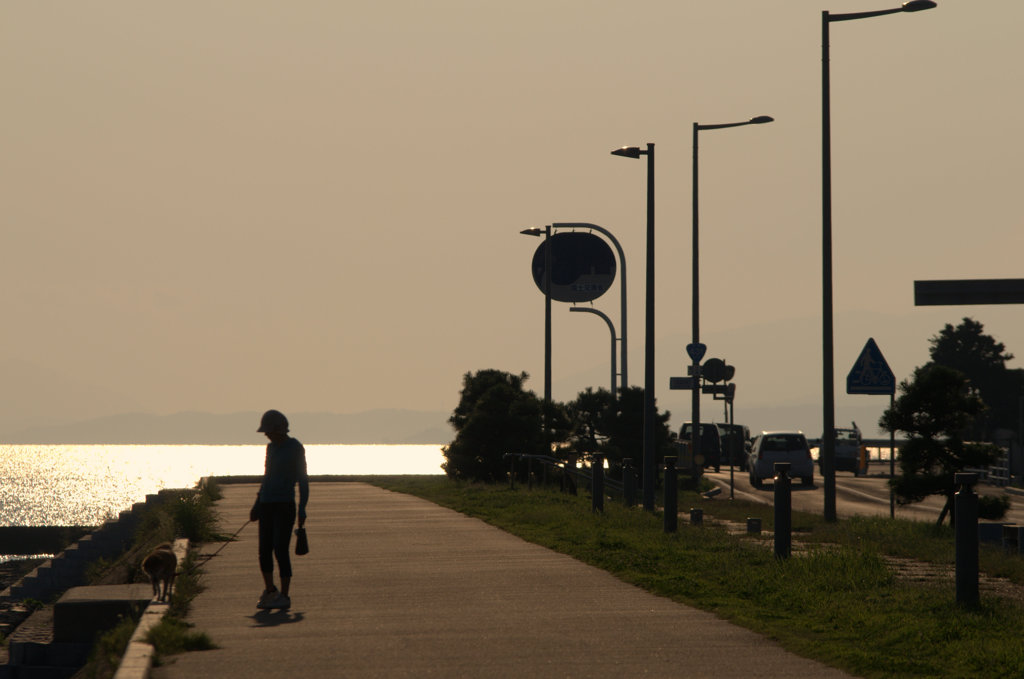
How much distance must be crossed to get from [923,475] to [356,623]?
13.8 m

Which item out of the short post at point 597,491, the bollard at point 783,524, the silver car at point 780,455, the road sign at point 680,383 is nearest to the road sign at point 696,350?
the road sign at point 680,383

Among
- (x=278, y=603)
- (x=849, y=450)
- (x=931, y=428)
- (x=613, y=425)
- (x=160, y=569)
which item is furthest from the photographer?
(x=849, y=450)

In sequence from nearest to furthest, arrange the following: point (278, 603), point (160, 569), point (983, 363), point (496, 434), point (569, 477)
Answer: point (278, 603) → point (160, 569) → point (569, 477) → point (496, 434) → point (983, 363)

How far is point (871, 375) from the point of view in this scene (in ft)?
74.9

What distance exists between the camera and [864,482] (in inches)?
1646

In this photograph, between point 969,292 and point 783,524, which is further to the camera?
point 969,292

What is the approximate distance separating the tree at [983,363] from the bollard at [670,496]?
9786 centimetres

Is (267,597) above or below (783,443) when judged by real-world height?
below

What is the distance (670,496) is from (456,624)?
8.40 metres

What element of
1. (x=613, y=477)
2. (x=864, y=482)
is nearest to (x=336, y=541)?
(x=613, y=477)

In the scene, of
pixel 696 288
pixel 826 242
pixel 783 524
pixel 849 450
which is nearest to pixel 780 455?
pixel 696 288

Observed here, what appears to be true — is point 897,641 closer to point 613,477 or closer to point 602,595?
point 602,595

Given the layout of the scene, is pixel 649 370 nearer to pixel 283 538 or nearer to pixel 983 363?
pixel 283 538

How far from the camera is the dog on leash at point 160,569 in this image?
38.1ft
